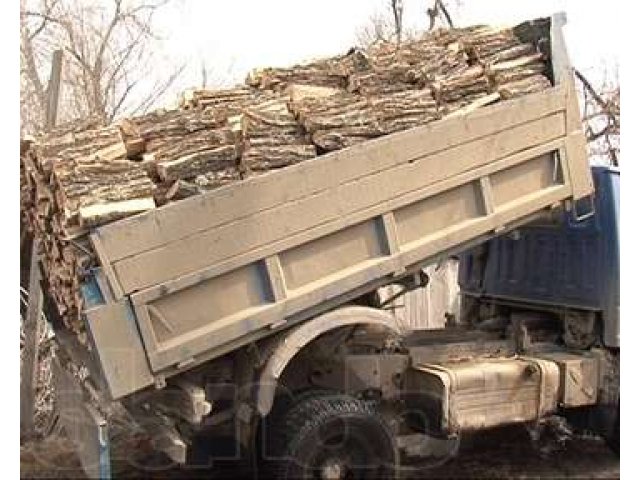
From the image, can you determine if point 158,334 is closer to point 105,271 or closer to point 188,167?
point 105,271

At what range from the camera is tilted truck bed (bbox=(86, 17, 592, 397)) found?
414 cm

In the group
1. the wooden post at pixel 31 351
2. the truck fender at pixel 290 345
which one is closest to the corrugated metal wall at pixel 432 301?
the truck fender at pixel 290 345

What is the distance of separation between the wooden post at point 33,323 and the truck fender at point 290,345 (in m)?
1.16

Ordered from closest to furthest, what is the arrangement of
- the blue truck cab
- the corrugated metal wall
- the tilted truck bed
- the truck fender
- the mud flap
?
the tilted truck bed, the mud flap, the truck fender, the corrugated metal wall, the blue truck cab

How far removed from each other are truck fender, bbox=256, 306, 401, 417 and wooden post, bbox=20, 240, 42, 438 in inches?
45.5

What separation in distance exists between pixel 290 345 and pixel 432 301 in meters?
1.71

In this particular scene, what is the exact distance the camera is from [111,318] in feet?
13.4

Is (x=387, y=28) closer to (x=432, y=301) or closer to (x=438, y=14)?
(x=438, y=14)

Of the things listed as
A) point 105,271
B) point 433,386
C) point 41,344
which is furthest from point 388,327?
point 41,344

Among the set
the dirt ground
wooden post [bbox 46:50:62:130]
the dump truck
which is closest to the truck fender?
the dump truck

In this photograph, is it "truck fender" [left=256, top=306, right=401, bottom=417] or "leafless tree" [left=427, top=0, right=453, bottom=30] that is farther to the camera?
"leafless tree" [left=427, top=0, right=453, bottom=30]

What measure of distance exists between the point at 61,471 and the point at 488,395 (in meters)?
2.25

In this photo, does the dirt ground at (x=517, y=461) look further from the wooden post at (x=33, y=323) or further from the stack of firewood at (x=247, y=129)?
the stack of firewood at (x=247, y=129)

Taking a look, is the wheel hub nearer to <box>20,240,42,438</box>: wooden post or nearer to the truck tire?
the truck tire
